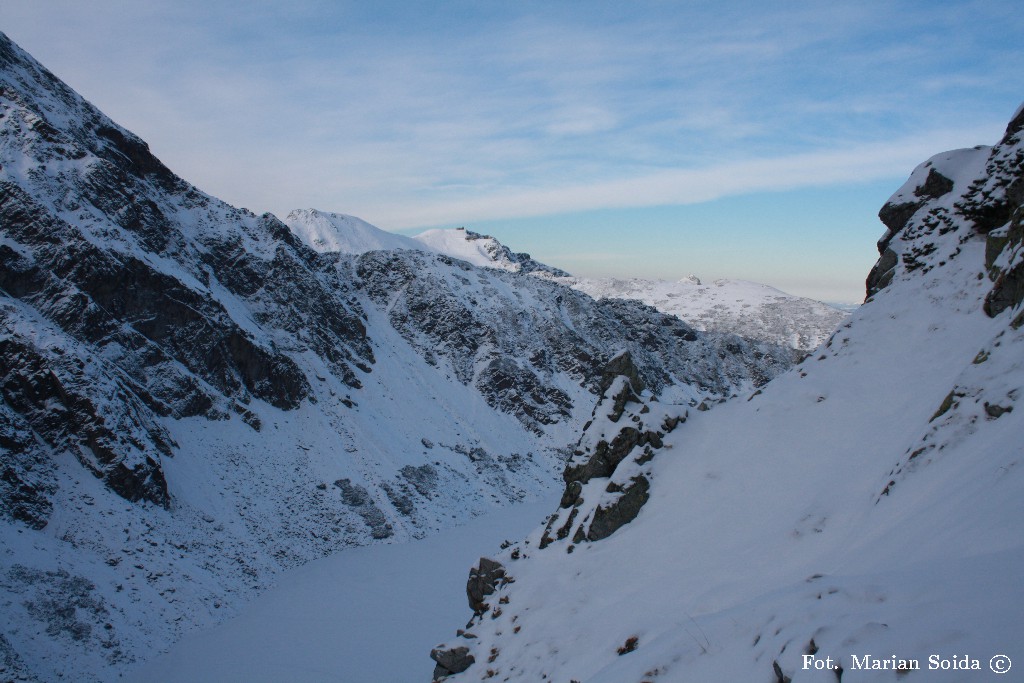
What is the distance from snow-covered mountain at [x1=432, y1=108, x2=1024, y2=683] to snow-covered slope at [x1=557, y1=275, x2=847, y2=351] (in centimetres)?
9554

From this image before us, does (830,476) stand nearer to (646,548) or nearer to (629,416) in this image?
(646,548)

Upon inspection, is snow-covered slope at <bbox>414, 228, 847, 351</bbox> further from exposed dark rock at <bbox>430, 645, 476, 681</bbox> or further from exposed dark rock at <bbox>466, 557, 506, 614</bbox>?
exposed dark rock at <bbox>430, 645, 476, 681</bbox>

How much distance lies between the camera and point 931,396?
764 inches

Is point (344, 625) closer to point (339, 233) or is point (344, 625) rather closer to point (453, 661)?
point (453, 661)

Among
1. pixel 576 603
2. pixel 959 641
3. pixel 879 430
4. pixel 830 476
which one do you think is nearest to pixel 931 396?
pixel 879 430

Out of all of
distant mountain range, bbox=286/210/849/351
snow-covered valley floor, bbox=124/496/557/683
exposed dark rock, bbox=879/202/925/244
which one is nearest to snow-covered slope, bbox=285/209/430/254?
distant mountain range, bbox=286/210/849/351

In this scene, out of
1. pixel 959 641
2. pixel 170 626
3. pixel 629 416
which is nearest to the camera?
pixel 959 641

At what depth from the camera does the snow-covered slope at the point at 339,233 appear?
113m

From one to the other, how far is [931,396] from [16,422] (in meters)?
46.2

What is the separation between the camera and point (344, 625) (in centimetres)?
3581

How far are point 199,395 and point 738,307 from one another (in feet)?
425

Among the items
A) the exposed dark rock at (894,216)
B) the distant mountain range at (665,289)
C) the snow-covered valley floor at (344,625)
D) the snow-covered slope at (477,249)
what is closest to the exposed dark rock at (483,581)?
→ the snow-covered valley floor at (344,625)

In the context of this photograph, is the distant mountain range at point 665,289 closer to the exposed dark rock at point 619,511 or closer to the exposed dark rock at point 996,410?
the exposed dark rock at point 619,511

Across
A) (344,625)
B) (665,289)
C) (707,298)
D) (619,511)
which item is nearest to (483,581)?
(619,511)
